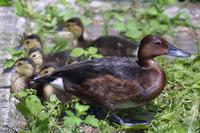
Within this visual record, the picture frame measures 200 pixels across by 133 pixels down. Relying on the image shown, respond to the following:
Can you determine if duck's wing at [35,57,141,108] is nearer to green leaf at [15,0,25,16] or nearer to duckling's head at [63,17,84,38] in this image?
duckling's head at [63,17,84,38]

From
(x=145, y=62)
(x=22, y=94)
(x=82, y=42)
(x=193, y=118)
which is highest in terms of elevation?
(x=145, y=62)

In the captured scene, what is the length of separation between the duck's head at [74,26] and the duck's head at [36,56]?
28.2 inches

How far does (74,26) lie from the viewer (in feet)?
23.4

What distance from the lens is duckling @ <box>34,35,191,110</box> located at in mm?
5027

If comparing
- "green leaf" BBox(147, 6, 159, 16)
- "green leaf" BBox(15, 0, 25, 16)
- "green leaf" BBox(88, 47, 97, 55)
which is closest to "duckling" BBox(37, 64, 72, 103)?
"green leaf" BBox(88, 47, 97, 55)

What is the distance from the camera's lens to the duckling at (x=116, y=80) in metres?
5.03

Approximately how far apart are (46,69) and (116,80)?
38.6 inches

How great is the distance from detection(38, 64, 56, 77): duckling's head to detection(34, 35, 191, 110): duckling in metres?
0.50

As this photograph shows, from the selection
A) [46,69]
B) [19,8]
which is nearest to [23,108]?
[46,69]

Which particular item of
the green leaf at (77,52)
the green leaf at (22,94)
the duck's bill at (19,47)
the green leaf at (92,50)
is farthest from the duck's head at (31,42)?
the green leaf at (22,94)

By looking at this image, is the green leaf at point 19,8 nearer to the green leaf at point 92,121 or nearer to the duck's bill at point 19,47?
the duck's bill at point 19,47

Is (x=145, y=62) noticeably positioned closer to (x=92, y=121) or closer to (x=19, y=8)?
(x=92, y=121)

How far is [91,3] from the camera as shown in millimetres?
8250

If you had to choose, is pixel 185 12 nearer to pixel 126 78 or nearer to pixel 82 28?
pixel 82 28
